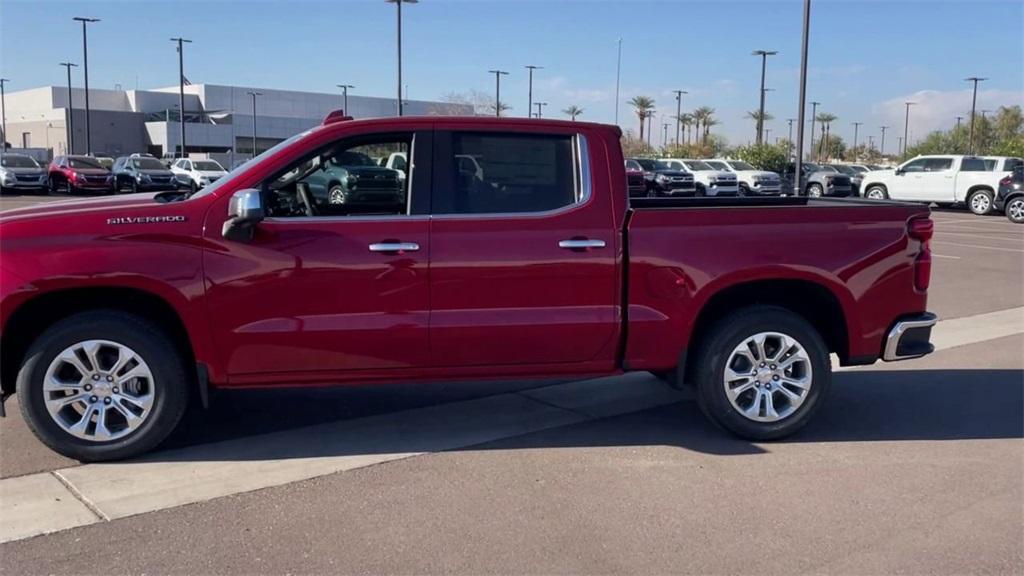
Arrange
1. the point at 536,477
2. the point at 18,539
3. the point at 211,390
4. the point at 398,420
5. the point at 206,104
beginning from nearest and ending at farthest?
the point at 18,539, the point at 536,477, the point at 211,390, the point at 398,420, the point at 206,104

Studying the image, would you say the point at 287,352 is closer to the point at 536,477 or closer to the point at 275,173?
the point at 275,173

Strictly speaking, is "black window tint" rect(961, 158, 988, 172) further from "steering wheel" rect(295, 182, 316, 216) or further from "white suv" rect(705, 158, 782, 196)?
"steering wheel" rect(295, 182, 316, 216)

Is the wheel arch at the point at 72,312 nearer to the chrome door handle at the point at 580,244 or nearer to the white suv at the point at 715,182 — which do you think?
the chrome door handle at the point at 580,244

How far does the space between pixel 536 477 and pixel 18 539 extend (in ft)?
8.05

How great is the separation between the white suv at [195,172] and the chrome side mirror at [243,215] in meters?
30.9

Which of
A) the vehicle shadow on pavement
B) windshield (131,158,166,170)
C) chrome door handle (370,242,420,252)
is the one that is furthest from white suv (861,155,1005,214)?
windshield (131,158,166,170)

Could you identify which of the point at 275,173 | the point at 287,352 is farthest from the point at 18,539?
the point at 275,173

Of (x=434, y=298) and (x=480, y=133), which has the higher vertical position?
(x=480, y=133)

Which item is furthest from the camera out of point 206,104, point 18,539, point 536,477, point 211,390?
point 206,104

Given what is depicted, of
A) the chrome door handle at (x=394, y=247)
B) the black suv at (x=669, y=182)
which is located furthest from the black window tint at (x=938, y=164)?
the chrome door handle at (x=394, y=247)

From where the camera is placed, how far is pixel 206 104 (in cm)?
8694

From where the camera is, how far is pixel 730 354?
17.5 feet

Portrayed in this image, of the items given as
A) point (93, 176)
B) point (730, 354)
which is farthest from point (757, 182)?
point (730, 354)

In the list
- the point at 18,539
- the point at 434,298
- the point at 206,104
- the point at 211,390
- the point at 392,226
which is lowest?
the point at 18,539
